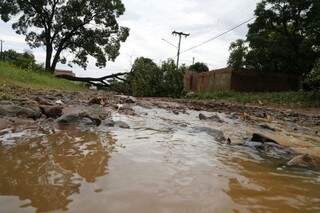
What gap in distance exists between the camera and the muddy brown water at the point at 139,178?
6.98ft

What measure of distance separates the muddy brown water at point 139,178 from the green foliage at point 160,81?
57.5ft

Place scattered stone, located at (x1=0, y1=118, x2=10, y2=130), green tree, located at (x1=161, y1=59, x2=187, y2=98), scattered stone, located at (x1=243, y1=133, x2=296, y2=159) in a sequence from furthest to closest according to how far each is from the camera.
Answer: green tree, located at (x1=161, y1=59, x2=187, y2=98) < scattered stone, located at (x1=0, y1=118, x2=10, y2=130) < scattered stone, located at (x1=243, y1=133, x2=296, y2=159)

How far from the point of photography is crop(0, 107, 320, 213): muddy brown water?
2.13 metres

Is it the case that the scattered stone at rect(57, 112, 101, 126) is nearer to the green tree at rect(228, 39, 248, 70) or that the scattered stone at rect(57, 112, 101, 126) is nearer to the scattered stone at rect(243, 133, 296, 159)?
the scattered stone at rect(243, 133, 296, 159)

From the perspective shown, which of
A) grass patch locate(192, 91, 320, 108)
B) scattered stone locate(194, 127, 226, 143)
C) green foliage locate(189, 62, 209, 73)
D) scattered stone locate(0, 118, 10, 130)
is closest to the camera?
scattered stone locate(0, 118, 10, 130)

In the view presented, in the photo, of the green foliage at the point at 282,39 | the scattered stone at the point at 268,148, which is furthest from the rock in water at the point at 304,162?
the green foliage at the point at 282,39

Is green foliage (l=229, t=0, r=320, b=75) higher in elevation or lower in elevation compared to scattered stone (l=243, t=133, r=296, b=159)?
higher

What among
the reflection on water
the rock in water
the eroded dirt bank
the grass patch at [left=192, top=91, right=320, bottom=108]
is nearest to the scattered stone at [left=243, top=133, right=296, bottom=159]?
the eroded dirt bank

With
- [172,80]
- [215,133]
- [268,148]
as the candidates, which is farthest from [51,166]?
[172,80]

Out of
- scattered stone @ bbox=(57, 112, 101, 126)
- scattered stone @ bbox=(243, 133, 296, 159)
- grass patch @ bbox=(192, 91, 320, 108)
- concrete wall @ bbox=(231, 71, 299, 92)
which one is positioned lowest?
scattered stone @ bbox=(243, 133, 296, 159)

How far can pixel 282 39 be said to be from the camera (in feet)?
89.0

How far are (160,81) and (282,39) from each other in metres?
10.4

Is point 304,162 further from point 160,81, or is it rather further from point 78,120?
point 160,81

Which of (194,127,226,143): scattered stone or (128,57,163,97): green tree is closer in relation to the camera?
(194,127,226,143): scattered stone
